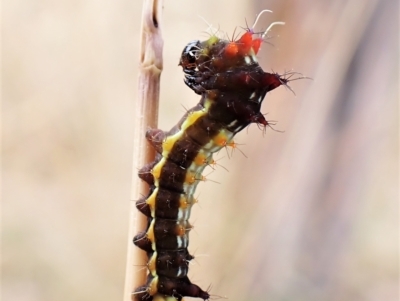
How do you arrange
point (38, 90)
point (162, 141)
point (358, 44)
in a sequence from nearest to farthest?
point (162, 141), point (358, 44), point (38, 90)

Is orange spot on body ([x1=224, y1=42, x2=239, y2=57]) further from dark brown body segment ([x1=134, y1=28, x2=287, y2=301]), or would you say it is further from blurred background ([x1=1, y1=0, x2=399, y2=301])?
blurred background ([x1=1, y1=0, x2=399, y2=301])

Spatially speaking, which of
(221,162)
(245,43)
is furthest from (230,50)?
(221,162)

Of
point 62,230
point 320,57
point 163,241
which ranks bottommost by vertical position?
point 62,230

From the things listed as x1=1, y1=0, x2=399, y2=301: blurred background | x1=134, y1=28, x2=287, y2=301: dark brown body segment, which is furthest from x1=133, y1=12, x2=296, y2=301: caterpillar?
x1=1, y1=0, x2=399, y2=301: blurred background

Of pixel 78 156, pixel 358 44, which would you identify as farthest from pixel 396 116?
pixel 78 156

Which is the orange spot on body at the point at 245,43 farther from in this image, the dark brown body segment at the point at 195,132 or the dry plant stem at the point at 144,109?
the dry plant stem at the point at 144,109

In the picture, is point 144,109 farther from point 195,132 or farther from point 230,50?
point 230,50

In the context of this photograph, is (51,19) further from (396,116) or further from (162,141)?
(396,116)
